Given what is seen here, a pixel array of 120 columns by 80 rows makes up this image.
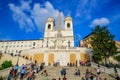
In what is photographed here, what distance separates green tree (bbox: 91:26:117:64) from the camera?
3172 centimetres

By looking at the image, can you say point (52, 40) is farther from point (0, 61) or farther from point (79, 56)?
point (0, 61)

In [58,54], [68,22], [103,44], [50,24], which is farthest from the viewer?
[50,24]

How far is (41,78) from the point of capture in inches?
790

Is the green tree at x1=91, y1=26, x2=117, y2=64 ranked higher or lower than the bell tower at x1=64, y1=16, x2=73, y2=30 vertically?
lower

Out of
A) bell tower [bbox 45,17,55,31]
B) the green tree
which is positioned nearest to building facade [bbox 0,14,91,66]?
bell tower [bbox 45,17,55,31]

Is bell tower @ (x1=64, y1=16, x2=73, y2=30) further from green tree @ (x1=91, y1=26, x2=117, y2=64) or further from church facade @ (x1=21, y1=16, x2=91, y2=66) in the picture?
green tree @ (x1=91, y1=26, x2=117, y2=64)

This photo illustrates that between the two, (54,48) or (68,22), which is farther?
(68,22)

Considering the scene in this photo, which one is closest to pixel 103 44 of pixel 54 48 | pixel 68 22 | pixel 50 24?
pixel 54 48

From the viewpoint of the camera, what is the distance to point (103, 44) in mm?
32281

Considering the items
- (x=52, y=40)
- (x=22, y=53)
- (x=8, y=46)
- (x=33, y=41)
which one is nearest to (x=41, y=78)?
(x=22, y=53)

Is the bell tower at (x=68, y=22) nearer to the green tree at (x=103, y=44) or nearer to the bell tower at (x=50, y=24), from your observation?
the bell tower at (x=50, y=24)

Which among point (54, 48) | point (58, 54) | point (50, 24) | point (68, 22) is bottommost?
point (58, 54)

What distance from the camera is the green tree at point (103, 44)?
3172cm

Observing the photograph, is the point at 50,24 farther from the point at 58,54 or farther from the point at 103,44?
the point at 103,44
